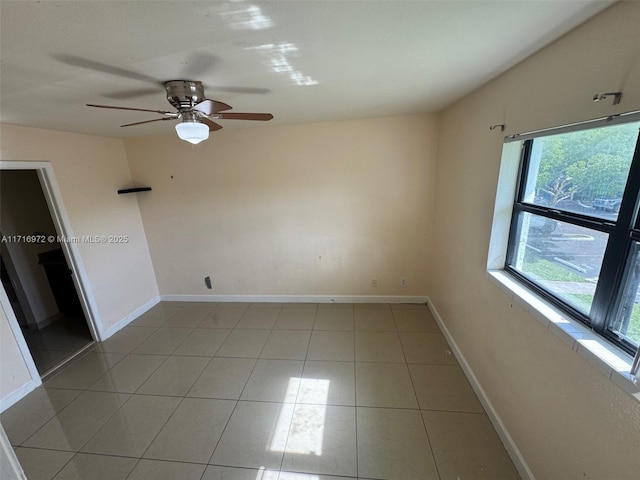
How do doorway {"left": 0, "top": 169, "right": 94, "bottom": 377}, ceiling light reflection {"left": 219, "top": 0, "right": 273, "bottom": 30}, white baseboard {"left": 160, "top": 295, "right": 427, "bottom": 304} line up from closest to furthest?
1. ceiling light reflection {"left": 219, "top": 0, "right": 273, "bottom": 30}
2. doorway {"left": 0, "top": 169, "right": 94, "bottom": 377}
3. white baseboard {"left": 160, "top": 295, "right": 427, "bottom": 304}

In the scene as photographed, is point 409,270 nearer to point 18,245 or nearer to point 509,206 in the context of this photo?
point 509,206

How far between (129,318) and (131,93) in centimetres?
283

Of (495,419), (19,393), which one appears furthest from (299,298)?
(19,393)

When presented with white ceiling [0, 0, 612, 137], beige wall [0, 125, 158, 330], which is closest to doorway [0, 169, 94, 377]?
beige wall [0, 125, 158, 330]

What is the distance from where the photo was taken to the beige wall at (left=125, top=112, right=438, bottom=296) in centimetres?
294

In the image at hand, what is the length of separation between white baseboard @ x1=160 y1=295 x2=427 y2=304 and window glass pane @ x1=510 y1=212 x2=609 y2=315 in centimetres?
175

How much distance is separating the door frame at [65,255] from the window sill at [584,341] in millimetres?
3797

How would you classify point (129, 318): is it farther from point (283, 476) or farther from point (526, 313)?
point (526, 313)

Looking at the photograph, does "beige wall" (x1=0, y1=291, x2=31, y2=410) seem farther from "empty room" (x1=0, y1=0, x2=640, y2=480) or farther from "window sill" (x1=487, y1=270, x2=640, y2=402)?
"window sill" (x1=487, y1=270, x2=640, y2=402)

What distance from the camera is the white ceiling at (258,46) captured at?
34.7 inches

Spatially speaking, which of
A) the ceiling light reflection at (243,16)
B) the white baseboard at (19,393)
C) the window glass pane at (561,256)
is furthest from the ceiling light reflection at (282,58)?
the white baseboard at (19,393)

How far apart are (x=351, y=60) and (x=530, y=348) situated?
1.83 metres

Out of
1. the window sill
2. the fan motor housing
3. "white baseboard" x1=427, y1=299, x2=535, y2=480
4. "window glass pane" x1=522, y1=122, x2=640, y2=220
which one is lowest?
"white baseboard" x1=427, y1=299, x2=535, y2=480

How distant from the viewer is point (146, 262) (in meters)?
3.55
